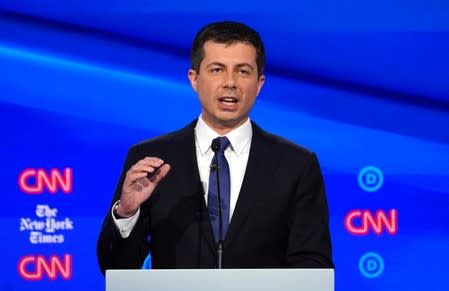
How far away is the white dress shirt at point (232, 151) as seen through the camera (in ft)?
8.68

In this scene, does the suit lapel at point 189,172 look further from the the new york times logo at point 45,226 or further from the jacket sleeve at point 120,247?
the the new york times logo at point 45,226

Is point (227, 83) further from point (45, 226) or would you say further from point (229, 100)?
point (45, 226)

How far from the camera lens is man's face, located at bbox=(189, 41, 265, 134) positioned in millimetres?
2660

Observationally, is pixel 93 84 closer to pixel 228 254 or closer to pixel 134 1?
pixel 134 1

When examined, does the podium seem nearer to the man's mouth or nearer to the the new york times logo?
the man's mouth

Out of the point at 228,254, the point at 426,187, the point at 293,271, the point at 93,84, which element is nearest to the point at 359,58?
the point at 426,187

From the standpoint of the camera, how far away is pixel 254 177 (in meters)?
2.61

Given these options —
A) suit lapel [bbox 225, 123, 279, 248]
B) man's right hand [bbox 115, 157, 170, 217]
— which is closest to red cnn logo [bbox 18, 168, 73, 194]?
suit lapel [bbox 225, 123, 279, 248]

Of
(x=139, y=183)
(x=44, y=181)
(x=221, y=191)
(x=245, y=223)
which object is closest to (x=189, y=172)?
(x=221, y=191)

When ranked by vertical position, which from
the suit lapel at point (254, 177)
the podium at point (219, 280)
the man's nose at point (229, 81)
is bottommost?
the podium at point (219, 280)

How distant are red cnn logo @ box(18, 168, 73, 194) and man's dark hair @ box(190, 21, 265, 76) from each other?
1.25 meters

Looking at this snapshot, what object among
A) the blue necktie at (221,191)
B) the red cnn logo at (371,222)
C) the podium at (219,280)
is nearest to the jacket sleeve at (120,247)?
the blue necktie at (221,191)

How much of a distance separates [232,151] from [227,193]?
17 cm

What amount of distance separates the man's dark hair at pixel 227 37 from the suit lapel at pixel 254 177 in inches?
9.9
